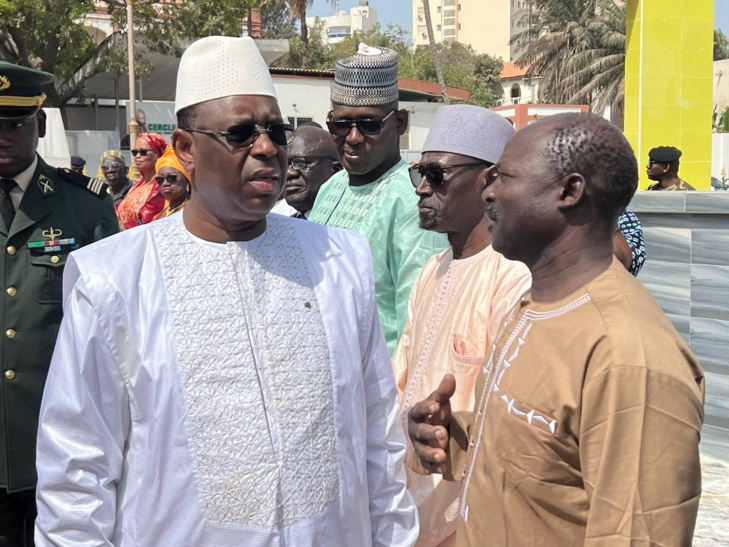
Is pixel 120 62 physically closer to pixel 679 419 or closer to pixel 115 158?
pixel 115 158

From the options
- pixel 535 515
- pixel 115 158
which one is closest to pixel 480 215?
pixel 535 515

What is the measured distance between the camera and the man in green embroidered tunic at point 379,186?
3.95 m

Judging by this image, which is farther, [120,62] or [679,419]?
[120,62]

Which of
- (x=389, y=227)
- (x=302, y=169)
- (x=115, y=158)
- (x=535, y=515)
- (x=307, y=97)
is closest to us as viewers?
(x=535, y=515)

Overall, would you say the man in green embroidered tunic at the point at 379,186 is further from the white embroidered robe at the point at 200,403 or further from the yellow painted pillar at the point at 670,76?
the yellow painted pillar at the point at 670,76

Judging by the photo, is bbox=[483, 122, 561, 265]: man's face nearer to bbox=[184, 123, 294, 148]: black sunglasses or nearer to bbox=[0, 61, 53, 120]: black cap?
bbox=[184, 123, 294, 148]: black sunglasses

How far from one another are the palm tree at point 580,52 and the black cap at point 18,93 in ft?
165

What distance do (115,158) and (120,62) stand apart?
1587 centimetres

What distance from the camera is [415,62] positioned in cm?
6234

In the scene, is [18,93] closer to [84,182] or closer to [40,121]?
[40,121]

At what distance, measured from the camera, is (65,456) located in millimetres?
2203

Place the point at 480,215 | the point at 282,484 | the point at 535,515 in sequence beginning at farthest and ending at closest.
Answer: the point at 480,215 → the point at 282,484 → the point at 535,515

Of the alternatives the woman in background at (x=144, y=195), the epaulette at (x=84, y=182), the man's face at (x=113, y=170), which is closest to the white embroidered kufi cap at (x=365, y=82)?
the epaulette at (x=84, y=182)

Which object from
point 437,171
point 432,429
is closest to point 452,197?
point 437,171
